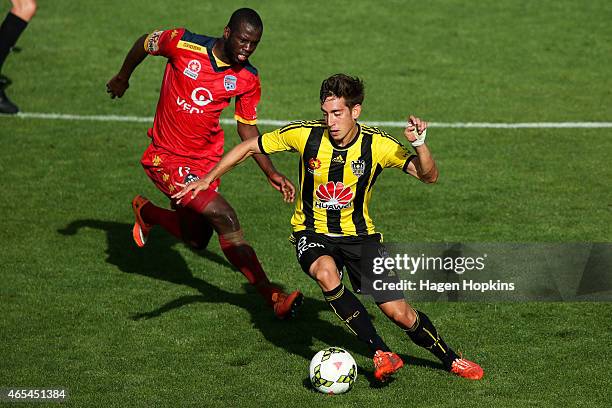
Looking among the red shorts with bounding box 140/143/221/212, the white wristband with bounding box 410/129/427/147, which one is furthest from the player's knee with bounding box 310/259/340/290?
the red shorts with bounding box 140/143/221/212

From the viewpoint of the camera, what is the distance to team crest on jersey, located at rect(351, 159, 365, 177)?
9.16 m

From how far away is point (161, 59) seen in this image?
19.5 m

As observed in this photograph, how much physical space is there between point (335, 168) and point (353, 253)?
28.9 inches

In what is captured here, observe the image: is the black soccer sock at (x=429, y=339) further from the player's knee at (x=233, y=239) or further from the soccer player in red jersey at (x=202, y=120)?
the player's knee at (x=233, y=239)

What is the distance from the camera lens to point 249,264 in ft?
34.8

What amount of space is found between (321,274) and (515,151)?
722 centimetres

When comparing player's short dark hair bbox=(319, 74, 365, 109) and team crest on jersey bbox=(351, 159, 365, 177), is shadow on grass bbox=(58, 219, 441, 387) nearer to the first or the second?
team crest on jersey bbox=(351, 159, 365, 177)

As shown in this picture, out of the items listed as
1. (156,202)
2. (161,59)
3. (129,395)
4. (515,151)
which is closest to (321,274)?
(129,395)

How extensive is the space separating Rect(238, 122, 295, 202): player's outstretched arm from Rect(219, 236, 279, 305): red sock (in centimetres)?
82

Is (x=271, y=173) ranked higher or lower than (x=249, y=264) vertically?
higher

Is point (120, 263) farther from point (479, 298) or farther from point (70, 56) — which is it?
point (70, 56)

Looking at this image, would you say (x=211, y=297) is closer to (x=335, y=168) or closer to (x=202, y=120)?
(x=202, y=120)

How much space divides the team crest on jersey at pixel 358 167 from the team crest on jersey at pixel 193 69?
2413 millimetres

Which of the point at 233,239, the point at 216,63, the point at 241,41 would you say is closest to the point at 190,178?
the point at 233,239
